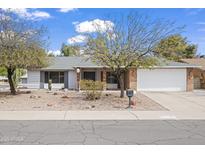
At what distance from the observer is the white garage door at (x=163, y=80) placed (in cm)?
2888

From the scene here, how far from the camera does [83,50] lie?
19766mm

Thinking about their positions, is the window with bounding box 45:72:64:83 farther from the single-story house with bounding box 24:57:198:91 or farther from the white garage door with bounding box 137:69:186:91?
the white garage door with bounding box 137:69:186:91

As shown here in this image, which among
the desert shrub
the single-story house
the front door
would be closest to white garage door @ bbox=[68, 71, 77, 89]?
the single-story house

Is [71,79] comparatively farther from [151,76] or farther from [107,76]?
[151,76]

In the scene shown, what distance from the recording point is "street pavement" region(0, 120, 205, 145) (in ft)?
25.6

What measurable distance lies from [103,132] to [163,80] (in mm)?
20764

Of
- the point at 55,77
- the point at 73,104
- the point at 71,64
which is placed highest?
the point at 71,64

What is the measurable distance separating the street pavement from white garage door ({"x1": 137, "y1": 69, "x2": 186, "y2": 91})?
57.2 feet

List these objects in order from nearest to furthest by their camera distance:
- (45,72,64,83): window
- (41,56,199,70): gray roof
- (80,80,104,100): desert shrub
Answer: (80,80,104,100): desert shrub, (41,56,199,70): gray roof, (45,72,64,83): window

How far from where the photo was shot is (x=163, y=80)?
94.7 feet

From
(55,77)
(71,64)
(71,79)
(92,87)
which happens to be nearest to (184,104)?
(92,87)
